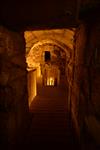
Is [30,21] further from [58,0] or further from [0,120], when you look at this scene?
[0,120]

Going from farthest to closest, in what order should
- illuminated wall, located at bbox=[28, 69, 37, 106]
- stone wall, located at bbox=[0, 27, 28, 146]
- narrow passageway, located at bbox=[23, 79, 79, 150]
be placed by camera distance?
illuminated wall, located at bbox=[28, 69, 37, 106]
narrow passageway, located at bbox=[23, 79, 79, 150]
stone wall, located at bbox=[0, 27, 28, 146]

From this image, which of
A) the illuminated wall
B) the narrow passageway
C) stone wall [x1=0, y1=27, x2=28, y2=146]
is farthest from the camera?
the illuminated wall

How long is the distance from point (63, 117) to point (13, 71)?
2393mm

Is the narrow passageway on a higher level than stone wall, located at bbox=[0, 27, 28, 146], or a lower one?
lower

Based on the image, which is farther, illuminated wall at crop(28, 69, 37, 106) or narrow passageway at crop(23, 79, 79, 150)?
illuminated wall at crop(28, 69, 37, 106)

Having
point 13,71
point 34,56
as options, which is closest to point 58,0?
point 13,71

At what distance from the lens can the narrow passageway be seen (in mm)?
3088

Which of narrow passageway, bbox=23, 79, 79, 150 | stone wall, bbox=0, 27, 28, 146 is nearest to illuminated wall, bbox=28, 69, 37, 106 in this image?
narrow passageway, bbox=23, 79, 79, 150

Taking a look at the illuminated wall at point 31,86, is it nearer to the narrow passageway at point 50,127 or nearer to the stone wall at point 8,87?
the narrow passageway at point 50,127

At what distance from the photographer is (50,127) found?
3.73 meters

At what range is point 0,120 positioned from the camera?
215cm

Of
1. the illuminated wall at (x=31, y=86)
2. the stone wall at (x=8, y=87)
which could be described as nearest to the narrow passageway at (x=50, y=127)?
the illuminated wall at (x=31, y=86)

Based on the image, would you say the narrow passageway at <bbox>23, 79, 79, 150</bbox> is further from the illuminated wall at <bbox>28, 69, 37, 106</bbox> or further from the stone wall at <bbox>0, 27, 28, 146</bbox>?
the stone wall at <bbox>0, 27, 28, 146</bbox>

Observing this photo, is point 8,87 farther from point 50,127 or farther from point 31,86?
point 31,86
